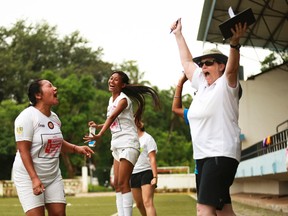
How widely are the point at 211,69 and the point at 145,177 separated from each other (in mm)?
4488

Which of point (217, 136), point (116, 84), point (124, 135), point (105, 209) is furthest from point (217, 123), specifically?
point (105, 209)

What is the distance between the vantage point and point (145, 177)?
10305 mm

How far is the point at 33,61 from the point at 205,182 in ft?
207

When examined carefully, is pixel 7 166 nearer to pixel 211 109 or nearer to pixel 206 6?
pixel 206 6

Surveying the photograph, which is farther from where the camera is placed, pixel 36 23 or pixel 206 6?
pixel 36 23

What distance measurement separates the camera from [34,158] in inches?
264

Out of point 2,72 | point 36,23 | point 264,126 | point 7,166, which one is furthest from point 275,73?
point 36,23

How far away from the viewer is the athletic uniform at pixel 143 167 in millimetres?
10312

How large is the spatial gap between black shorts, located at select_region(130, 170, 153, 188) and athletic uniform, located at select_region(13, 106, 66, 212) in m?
3.50

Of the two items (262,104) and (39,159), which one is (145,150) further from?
(262,104)

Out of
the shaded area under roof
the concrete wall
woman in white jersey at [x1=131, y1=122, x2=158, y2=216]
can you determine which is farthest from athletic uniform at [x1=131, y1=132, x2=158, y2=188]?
the concrete wall

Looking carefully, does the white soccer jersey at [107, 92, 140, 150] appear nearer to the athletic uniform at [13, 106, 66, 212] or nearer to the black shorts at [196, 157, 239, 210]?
the athletic uniform at [13, 106, 66, 212]

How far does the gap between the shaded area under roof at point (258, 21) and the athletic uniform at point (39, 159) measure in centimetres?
1649

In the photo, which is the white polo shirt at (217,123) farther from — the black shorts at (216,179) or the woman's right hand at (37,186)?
the woman's right hand at (37,186)
